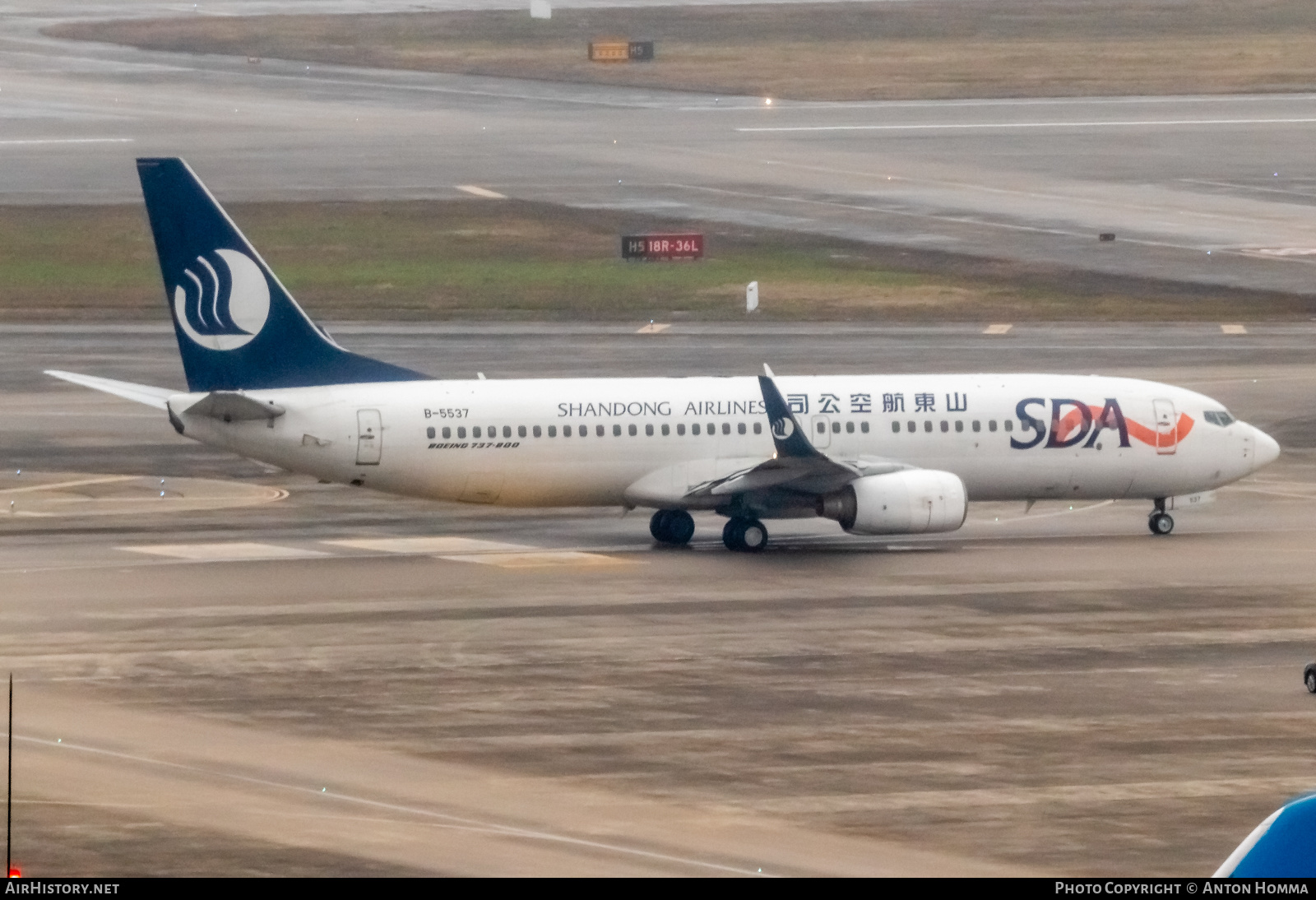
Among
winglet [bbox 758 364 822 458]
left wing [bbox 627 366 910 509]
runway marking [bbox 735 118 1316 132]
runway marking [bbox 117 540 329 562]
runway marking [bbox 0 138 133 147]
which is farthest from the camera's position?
runway marking [bbox 735 118 1316 132]

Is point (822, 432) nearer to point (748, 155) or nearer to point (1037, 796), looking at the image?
point (1037, 796)

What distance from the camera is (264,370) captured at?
161 ft

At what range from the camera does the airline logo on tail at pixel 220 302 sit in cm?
4912

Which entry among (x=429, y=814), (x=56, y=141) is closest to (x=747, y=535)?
(x=429, y=814)

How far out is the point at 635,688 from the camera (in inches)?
1458

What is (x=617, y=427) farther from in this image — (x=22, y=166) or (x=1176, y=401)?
(x=22, y=166)

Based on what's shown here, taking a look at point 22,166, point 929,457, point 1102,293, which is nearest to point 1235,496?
point 929,457

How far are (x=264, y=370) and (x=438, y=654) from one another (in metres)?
11.7

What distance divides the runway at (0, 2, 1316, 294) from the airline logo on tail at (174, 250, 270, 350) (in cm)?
5068

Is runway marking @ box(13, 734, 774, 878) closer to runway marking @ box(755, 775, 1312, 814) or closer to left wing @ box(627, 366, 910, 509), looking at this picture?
runway marking @ box(755, 775, 1312, 814)

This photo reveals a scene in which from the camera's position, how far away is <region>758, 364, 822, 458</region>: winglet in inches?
1902

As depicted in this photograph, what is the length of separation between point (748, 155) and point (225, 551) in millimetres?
70134

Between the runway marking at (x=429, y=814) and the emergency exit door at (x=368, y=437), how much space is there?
15.6m

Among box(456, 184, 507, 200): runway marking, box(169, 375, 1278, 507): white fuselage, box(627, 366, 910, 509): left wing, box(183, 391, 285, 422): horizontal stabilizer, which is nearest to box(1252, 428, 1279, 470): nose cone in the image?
box(169, 375, 1278, 507): white fuselage
